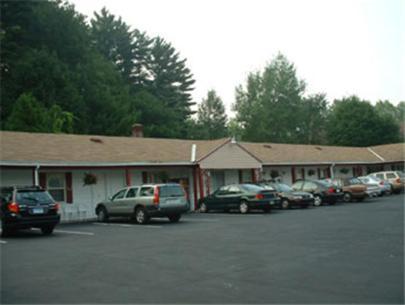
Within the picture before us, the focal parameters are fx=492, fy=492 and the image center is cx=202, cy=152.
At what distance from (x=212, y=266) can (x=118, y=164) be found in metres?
15.2

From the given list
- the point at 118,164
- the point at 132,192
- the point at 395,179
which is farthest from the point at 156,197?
the point at 395,179

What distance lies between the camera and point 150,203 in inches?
757

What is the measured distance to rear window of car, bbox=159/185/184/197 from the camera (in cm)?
1938

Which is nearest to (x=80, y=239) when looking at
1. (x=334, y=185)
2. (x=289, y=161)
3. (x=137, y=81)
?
(x=334, y=185)

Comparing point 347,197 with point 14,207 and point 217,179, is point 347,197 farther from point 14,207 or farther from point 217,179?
point 14,207

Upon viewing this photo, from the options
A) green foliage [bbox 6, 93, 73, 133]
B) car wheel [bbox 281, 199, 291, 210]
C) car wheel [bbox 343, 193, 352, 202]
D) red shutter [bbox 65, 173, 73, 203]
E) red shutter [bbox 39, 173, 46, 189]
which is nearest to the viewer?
red shutter [bbox 39, 173, 46, 189]

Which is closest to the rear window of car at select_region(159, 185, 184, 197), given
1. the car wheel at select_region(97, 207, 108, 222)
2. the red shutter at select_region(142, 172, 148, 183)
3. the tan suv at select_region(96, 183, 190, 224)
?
the tan suv at select_region(96, 183, 190, 224)

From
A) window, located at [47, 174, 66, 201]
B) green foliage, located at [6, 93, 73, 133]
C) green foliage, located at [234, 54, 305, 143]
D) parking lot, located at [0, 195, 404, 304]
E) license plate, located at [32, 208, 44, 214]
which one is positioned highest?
green foliage, located at [234, 54, 305, 143]

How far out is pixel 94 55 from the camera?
183 feet

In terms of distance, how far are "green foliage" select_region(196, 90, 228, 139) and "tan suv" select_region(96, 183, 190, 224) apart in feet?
207

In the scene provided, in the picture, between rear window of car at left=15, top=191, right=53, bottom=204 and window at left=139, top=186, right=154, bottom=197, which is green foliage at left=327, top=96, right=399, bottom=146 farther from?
rear window of car at left=15, top=191, right=53, bottom=204

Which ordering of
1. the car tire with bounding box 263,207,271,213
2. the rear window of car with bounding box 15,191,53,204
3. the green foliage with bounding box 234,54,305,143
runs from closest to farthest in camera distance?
the rear window of car with bounding box 15,191,53,204
the car tire with bounding box 263,207,271,213
the green foliage with bounding box 234,54,305,143

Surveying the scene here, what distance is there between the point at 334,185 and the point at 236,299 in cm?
2178

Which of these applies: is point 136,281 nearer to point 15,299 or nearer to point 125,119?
point 15,299
